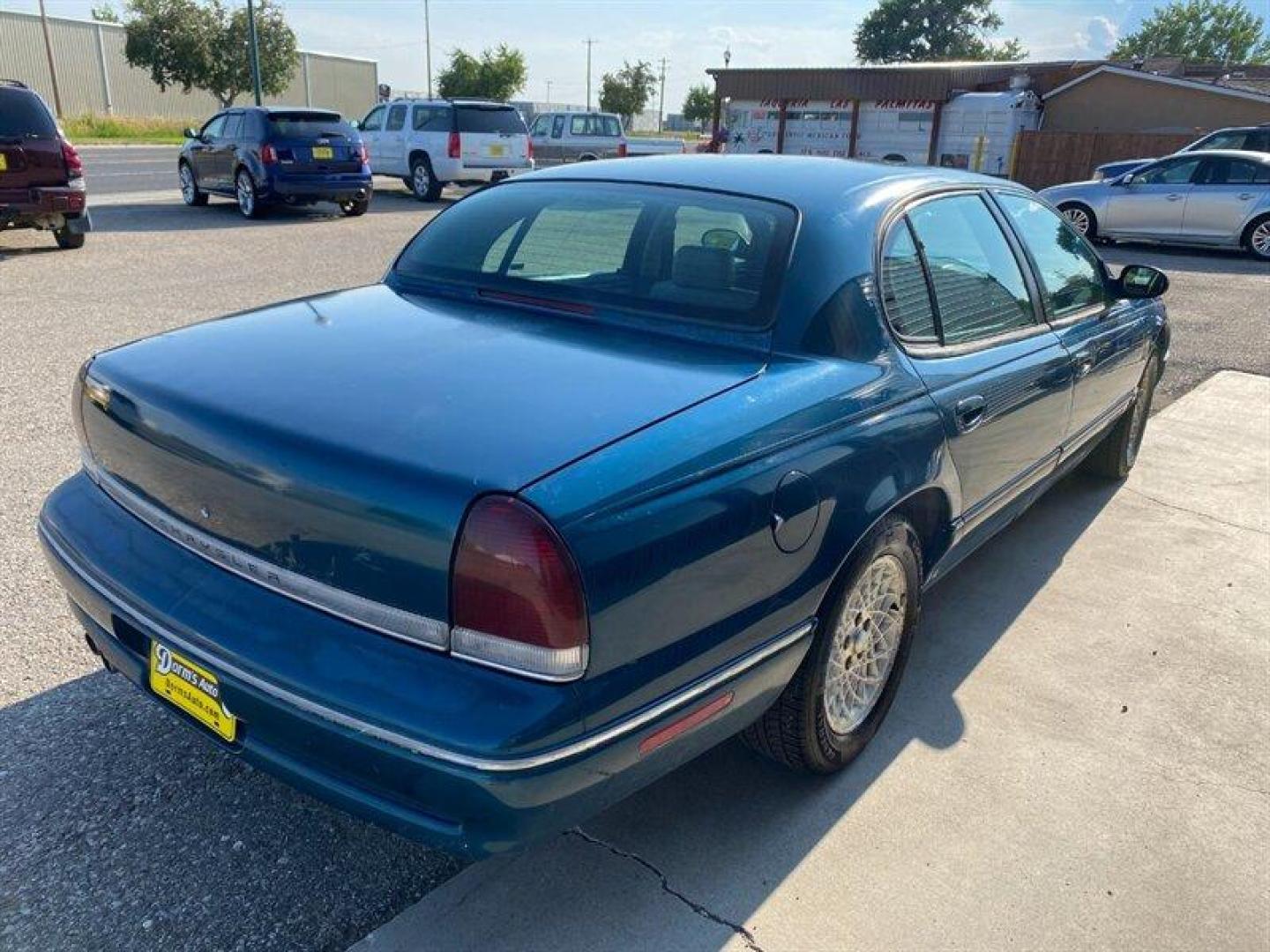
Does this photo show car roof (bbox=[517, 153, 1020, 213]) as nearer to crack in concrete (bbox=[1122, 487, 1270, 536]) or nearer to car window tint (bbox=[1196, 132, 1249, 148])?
crack in concrete (bbox=[1122, 487, 1270, 536])

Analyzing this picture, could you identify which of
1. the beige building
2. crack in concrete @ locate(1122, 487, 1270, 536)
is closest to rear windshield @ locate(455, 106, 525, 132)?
crack in concrete @ locate(1122, 487, 1270, 536)

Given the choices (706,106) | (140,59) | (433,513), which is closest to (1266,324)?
(433,513)

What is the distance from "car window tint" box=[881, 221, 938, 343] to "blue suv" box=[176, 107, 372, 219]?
42.8 feet

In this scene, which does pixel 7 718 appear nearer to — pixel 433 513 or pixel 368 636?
pixel 368 636

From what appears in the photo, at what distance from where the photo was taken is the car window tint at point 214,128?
15.0 meters

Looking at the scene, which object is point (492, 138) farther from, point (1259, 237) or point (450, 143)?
point (1259, 237)

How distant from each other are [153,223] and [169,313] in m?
6.89

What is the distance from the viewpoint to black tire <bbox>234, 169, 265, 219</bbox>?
14.4 meters

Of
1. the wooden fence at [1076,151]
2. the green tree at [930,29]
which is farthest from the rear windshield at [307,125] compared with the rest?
the green tree at [930,29]

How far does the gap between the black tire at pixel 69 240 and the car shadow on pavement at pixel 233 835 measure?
32.6 feet

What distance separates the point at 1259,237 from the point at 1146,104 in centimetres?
1443

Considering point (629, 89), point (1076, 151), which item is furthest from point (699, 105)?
point (1076, 151)

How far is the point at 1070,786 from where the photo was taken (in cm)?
282

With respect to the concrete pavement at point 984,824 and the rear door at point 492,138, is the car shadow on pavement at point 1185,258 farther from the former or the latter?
the concrete pavement at point 984,824
